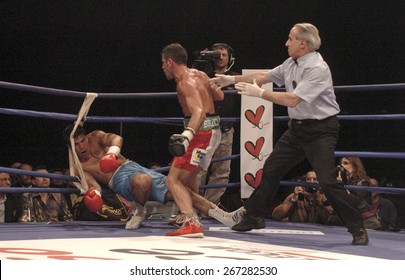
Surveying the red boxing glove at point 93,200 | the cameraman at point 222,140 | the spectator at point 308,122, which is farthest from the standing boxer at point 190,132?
the cameraman at point 222,140

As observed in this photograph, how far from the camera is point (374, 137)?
7703 millimetres

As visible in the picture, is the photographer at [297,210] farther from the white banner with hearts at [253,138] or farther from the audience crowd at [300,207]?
the white banner with hearts at [253,138]

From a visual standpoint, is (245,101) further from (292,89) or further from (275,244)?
(275,244)

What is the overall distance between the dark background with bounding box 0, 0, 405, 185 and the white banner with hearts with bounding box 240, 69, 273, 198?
300 cm

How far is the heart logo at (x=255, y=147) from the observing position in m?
4.38

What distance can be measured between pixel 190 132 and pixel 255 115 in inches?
40.2

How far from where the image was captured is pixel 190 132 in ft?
11.4

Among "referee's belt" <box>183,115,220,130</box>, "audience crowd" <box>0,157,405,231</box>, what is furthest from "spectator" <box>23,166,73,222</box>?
"referee's belt" <box>183,115,220,130</box>

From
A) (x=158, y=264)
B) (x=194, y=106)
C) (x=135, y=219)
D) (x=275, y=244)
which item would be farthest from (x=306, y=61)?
(x=158, y=264)

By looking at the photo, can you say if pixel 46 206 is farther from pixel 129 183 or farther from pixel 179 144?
pixel 179 144

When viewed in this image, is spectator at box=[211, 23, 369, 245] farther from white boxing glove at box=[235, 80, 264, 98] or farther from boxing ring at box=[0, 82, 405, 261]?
boxing ring at box=[0, 82, 405, 261]

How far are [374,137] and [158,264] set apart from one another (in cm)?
587

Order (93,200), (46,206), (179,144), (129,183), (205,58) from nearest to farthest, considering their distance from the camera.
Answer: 1. (179,144)
2. (93,200)
3. (129,183)
4. (205,58)
5. (46,206)

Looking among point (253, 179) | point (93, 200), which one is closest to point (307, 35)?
point (253, 179)
